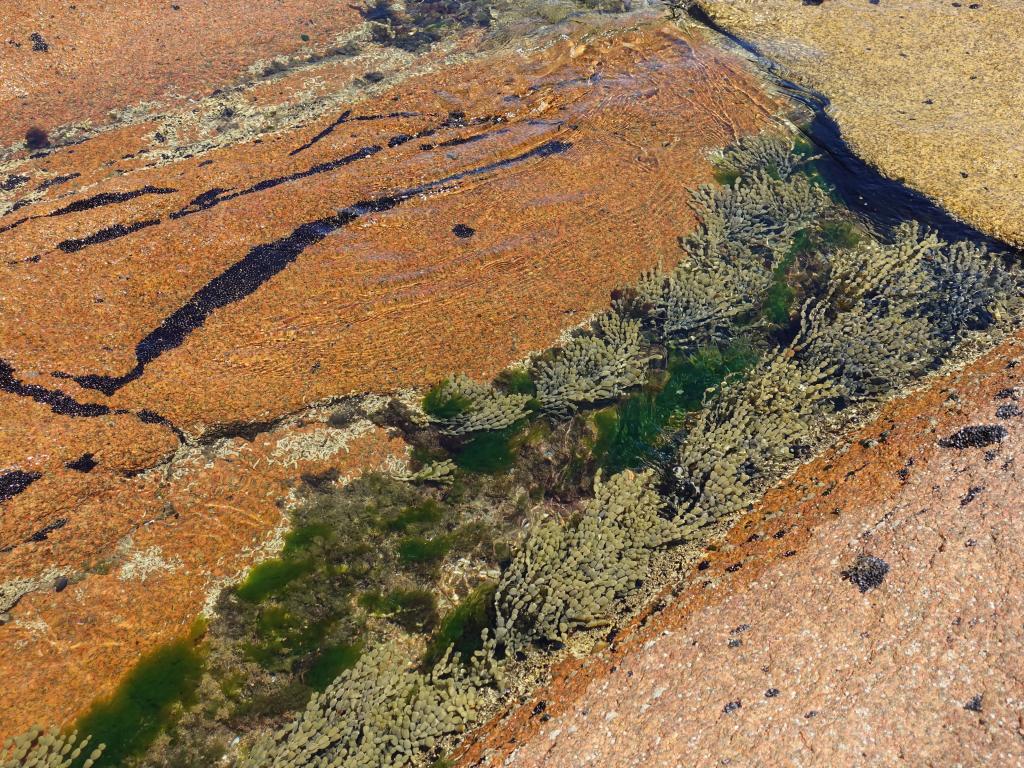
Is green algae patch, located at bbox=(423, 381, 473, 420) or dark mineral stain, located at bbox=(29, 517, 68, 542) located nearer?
dark mineral stain, located at bbox=(29, 517, 68, 542)

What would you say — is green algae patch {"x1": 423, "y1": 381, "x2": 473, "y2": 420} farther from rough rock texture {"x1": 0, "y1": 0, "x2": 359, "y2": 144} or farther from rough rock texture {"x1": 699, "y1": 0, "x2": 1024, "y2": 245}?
rough rock texture {"x1": 0, "y1": 0, "x2": 359, "y2": 144}

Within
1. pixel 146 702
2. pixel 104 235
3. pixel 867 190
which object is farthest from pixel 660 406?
pixel 104 235

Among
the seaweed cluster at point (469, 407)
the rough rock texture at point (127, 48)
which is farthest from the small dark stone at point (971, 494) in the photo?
the rough rock texture at point (127, 48)

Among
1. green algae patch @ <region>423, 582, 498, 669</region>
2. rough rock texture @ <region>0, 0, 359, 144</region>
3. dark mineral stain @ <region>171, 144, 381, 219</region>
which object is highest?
rough rock texture @ <region>0, 0, 359, 144</region>

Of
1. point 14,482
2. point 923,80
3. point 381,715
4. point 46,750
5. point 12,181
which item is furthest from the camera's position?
point 923,80

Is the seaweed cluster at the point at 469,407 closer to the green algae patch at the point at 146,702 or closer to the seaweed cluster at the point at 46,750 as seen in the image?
the green algae patch at the point at 146,702

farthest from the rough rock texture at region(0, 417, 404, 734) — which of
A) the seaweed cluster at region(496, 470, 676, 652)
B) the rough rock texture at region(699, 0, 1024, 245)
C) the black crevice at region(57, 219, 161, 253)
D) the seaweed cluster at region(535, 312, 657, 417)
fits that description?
the rough rock texture at region(699, 0, 1024, 245)

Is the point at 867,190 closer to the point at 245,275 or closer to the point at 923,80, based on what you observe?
the point at 923,80
